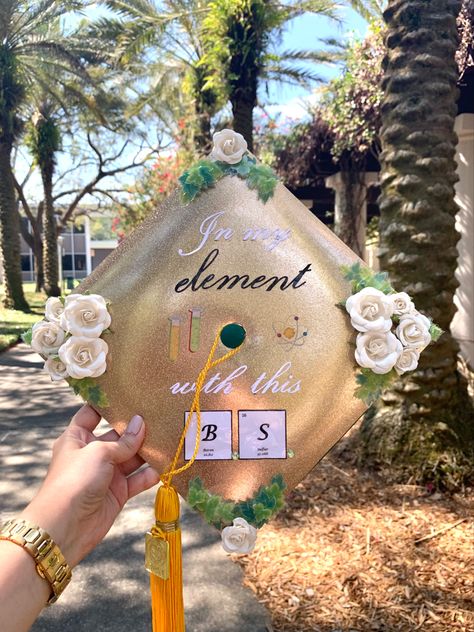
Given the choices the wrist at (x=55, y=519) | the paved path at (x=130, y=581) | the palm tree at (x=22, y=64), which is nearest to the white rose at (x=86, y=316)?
the wrist at (x=55, y=519)

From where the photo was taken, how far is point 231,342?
1.20 m

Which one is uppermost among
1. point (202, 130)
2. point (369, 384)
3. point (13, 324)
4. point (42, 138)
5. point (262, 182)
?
point (42, 138)

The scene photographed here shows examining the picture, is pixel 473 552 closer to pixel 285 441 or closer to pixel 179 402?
pixel 285 441

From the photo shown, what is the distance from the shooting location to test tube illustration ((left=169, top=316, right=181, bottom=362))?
1.20m

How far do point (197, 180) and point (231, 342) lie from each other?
15.2 inches

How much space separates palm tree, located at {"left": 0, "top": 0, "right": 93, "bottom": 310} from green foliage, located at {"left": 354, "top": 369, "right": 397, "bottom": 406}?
13.9 m

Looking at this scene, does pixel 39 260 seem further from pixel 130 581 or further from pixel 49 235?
pixel 130 581

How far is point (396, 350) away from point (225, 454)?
459 millimetres

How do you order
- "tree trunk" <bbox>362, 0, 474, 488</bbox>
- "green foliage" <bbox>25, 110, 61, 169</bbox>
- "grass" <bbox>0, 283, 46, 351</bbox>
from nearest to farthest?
"tree trunk" <bbox>362, 0, 474, 488</bbox>, "grass" <bbox>0, 283, 46, 351</bbox>, "green foliage" <bbox>25, 110, 61, 169</bbox>

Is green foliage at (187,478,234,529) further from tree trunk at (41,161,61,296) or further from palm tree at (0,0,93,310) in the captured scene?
tree trunk at (41,161,61,296)

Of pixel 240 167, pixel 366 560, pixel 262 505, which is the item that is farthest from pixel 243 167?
pixel 366 560

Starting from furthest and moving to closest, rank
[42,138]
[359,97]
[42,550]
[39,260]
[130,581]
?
1. [39,260]
2. [42,138]
3. [359,97]
4. [130,581]
5. [42,550]

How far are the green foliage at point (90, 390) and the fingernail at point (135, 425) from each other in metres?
0.07

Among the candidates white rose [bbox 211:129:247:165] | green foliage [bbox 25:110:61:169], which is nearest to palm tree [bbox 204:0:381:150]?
white rose [bbox 211:129:247:165]
